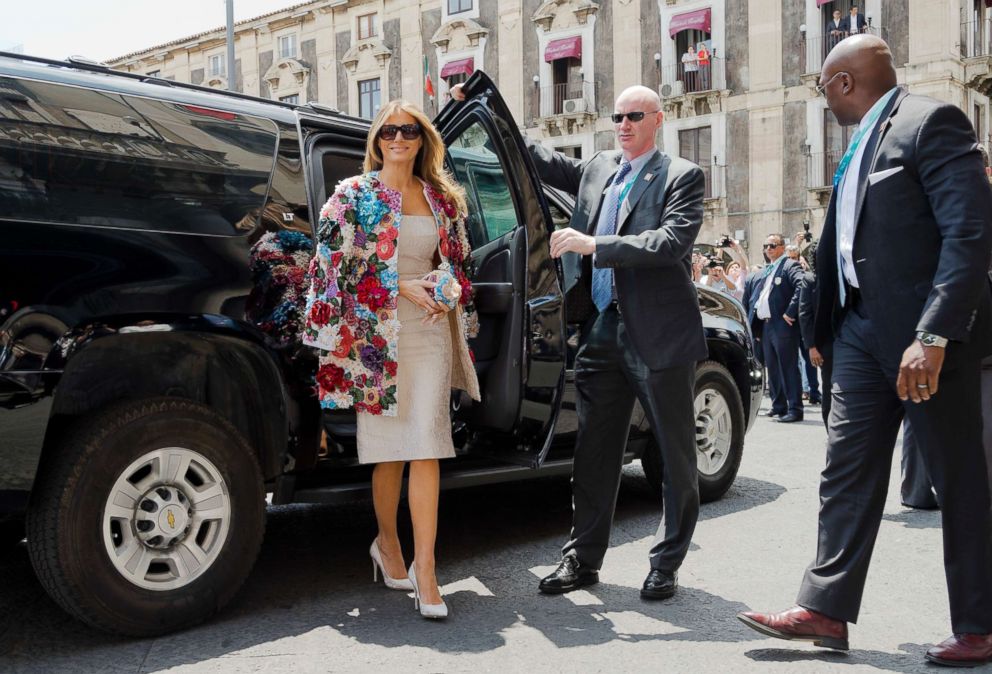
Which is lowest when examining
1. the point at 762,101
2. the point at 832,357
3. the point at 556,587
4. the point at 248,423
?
the point at 556,587

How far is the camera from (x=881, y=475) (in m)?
3.30

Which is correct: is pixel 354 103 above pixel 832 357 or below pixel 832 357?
above

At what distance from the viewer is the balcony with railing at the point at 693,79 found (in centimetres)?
2852

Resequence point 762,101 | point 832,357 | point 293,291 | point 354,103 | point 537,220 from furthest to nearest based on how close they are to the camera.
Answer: point 354,103 → point 762,101 → point 537,220 → point 293,291 → point 832,357

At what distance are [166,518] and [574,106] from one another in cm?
2838

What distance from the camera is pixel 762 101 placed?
28.0 m

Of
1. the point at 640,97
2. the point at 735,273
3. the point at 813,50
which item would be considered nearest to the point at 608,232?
the point at 640,97

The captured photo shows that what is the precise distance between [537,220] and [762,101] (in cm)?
2548

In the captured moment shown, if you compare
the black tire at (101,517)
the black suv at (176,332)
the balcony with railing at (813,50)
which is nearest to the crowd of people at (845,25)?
the balcony with railing at (813,50)

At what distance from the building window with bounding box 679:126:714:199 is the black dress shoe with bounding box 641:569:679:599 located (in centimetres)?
2582

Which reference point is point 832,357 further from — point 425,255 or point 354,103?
point 354,103

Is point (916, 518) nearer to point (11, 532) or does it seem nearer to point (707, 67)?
point (11, 532)

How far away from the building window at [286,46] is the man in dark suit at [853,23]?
67.5 feet

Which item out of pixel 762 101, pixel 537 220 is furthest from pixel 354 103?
pixel 537 220
